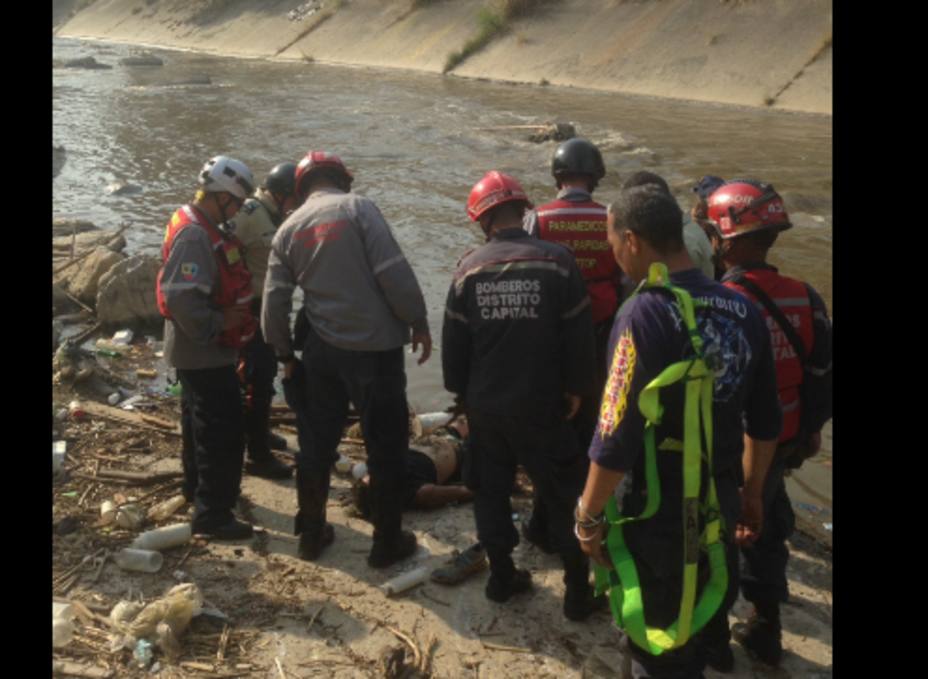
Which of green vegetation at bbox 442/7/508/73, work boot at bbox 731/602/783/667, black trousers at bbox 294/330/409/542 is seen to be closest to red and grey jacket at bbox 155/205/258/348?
black trousers at bbox 294/330/409/542

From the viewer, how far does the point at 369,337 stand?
4.43 metres

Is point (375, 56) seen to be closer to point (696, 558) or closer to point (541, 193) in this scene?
point (541, 193)

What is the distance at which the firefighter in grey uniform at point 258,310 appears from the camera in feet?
19.0

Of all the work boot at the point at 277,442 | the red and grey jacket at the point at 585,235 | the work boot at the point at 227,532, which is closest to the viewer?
the red and grey jacket at the point at 585,235

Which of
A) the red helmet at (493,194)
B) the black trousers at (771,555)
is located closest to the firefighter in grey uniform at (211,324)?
the red helmet at (493,194)

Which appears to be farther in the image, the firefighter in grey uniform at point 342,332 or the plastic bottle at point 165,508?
the plastic bottle at point 165,508

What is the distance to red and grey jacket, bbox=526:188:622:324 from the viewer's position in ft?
15.0

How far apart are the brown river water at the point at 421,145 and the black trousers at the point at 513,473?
347 centimetres

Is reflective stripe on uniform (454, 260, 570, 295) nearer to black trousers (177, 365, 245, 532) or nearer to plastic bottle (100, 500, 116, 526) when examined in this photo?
black trousers (177, 365, 245, 532)

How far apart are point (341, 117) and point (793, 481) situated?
22217 millimetres

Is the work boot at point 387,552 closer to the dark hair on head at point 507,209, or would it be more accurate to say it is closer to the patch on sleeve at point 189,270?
the patch on sleeve at point 189,270

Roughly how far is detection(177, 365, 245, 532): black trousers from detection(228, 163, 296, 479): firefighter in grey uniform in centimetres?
84
